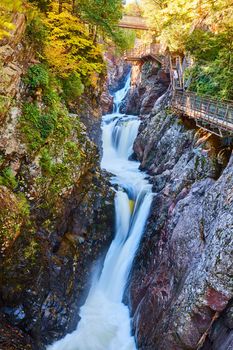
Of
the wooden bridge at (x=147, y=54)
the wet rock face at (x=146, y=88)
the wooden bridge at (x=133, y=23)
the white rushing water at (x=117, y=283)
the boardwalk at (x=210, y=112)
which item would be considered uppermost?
the wooden bridge at (x=133, y=23)

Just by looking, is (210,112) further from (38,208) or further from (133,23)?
(133,23)

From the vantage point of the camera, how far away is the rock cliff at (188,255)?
852 centimetres

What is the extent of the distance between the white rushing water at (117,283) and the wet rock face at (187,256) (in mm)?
606

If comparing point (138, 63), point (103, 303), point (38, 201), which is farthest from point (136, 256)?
point (138, 63)

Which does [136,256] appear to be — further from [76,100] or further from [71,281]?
[76,100]

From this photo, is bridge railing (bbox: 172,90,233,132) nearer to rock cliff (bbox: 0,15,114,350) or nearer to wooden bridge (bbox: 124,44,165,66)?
rock cliff (bbox: 0,15,114,350)

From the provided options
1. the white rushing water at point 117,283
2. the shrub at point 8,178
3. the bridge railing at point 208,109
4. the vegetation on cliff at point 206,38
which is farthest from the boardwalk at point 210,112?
the shrub at point 8,178

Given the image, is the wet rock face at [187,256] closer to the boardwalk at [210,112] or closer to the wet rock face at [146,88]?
the boardwalk at [210,112]

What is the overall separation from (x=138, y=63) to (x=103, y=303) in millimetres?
26907

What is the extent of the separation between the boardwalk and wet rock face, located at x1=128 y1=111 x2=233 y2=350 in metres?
0.68

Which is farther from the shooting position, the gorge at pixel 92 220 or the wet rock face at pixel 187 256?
the gorge at pixel 92 220

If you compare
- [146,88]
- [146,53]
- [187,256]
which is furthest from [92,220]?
[146,53]

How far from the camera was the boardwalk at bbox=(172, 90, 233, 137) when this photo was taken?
1233cm

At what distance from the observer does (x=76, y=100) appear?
58.4 feet
